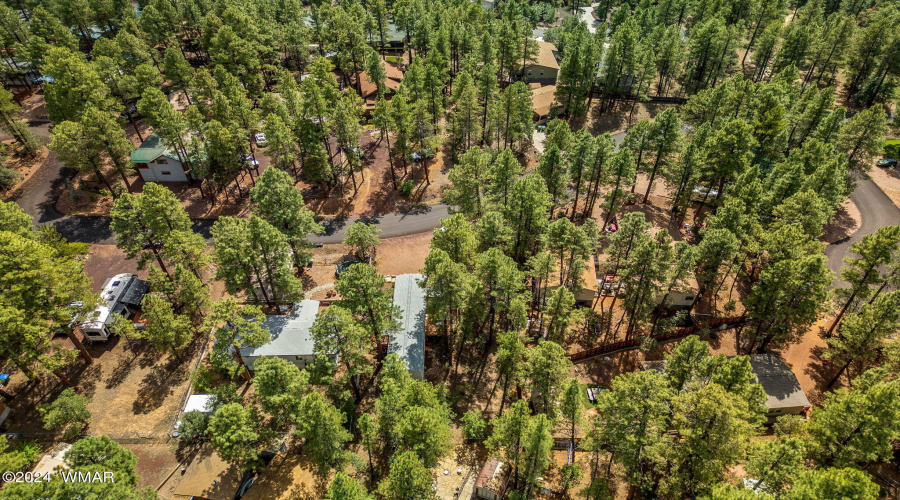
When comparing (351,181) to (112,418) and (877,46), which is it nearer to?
(112,418)

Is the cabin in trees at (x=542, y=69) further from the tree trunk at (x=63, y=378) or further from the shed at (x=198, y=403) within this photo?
the tree trunk at (x=63, y=378)

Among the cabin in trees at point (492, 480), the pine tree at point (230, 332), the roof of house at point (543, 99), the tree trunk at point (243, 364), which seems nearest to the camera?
the cabin in trees at point (492, 480)

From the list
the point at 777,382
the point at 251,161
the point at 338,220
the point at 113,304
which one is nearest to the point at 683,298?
the point at 777,382

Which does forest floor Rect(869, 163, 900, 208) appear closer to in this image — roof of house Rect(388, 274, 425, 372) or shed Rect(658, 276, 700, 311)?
shed Rect(658, 276, 700, 311)

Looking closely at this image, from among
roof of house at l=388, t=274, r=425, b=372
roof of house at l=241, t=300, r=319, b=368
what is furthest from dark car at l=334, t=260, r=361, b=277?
roof of house at l=241, t=300, r=319, b=368

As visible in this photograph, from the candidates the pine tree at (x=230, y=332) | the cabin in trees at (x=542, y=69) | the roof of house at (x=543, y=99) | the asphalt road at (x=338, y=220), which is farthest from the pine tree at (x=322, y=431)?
the cabin in trees at (x=542, y=69)

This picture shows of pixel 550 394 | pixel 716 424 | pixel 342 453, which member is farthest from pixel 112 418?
pixel 716 424
